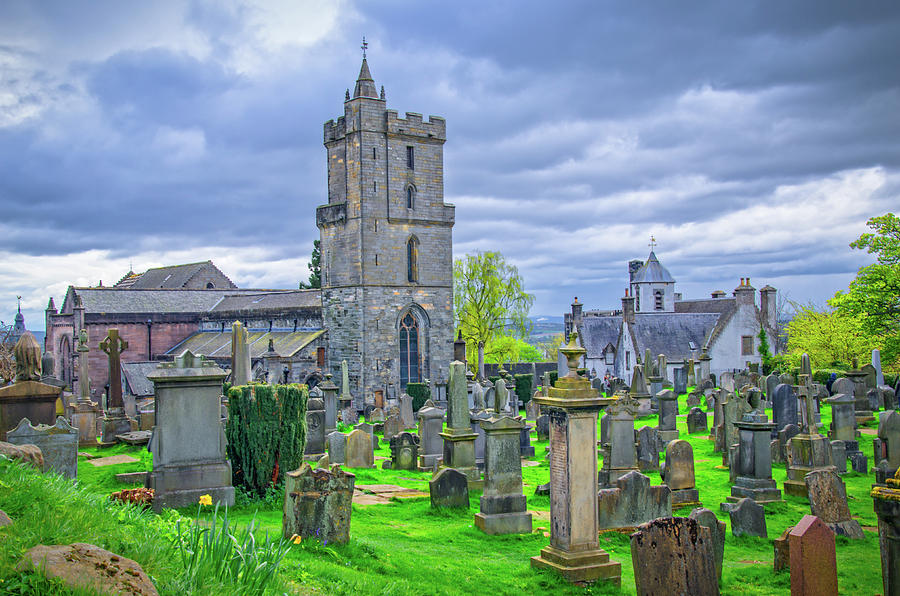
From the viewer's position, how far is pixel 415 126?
36250 mm

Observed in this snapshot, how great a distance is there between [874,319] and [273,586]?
70.5 ft

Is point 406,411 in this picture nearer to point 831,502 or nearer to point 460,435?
point 460,435

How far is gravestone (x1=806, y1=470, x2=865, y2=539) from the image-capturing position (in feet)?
31.2

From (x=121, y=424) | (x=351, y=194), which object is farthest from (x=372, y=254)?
(x=121, y=424)

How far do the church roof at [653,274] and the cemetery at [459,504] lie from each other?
2034 inches

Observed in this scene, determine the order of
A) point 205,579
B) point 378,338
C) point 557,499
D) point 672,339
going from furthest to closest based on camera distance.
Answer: point 672,339
point 378,338
point 557,499
point 205,579

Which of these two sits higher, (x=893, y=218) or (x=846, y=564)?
(x=893, y=218)

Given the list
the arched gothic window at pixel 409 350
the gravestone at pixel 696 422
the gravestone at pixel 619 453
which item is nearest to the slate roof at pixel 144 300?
the arched gothic window at pixel 409 350

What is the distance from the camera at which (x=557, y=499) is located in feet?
26.9

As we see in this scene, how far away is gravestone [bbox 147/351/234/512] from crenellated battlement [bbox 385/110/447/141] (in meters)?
27.3

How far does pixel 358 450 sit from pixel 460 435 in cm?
337

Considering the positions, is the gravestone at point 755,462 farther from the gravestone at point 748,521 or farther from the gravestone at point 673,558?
the gravestone at point 673,558

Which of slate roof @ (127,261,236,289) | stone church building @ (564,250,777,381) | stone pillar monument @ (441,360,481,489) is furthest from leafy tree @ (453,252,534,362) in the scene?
stone pillar monument @ (441,360,481,489)

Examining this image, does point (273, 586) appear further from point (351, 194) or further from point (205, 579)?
point (351, 194)
